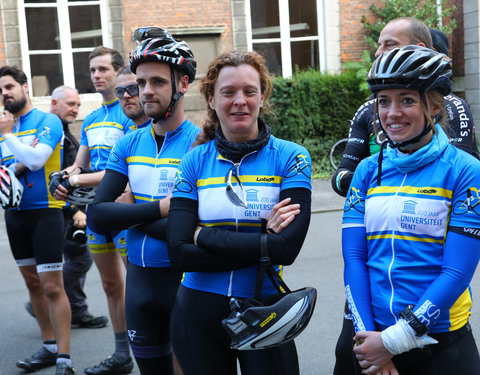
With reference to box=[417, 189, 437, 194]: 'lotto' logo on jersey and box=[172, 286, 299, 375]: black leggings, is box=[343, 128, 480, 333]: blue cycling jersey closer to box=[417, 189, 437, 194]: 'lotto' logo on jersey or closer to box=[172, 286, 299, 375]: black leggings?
box=[417, 189, 437, 194]: 'lotto' logo on jersey

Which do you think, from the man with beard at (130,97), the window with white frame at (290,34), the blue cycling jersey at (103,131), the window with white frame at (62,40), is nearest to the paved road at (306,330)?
the blue cycling jersey at (103,131)

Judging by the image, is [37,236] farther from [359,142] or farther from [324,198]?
[324,198]

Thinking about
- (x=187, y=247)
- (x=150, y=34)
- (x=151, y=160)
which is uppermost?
(x=150, y=34)

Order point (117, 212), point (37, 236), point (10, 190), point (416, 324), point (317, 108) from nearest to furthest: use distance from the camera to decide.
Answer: point (416, 324) → point (117, 212) → point (10, 190) → point (37, 236) → point (317, 108)

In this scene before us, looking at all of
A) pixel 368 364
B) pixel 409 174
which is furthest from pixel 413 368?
pixel 409 174

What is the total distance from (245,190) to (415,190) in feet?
2.59

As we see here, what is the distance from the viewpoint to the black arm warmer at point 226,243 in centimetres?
284

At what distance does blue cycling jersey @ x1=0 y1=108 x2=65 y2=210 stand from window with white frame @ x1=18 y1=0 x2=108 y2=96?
395 inches

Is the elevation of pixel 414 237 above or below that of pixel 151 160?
below

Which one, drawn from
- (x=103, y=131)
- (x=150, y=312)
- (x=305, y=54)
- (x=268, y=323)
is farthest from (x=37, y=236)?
(x=305, y=54)

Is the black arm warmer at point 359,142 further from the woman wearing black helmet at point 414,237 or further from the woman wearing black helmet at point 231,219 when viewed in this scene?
the woman wearing black helmet at point 414,237

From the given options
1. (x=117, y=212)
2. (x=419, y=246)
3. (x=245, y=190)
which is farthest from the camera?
(x=117, y=212)

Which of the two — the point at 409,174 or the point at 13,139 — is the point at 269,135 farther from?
the point at 13,139

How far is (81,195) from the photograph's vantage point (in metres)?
4.69
